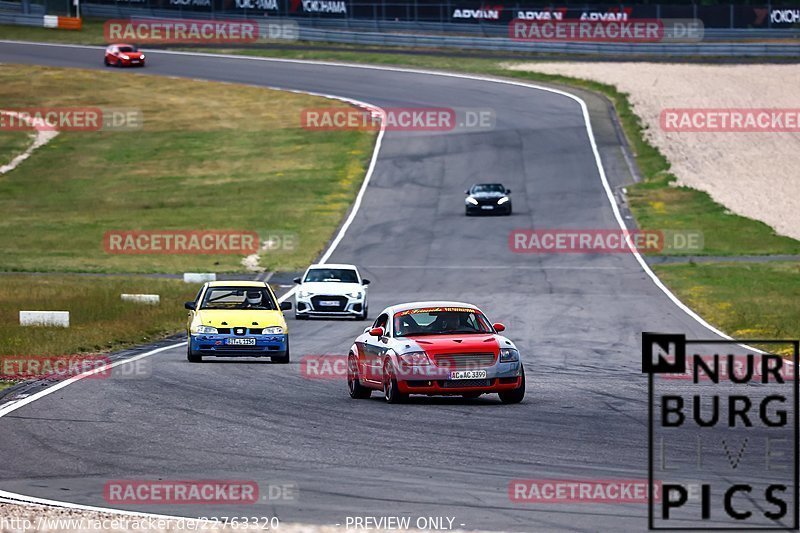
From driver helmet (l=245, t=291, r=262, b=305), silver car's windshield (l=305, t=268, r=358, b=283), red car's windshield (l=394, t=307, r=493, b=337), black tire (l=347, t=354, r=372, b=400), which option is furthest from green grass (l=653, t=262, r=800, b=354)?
black tire (l=347, t=354, r=372, b=400)

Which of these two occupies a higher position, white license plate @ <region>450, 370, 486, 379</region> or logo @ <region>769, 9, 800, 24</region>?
logo @ <region>769, 9, 800, 24</region>

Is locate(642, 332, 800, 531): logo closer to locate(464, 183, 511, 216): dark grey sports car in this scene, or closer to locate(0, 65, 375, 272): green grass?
locate(0, 65, 375, 272): green grass

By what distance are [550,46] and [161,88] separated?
23.7m

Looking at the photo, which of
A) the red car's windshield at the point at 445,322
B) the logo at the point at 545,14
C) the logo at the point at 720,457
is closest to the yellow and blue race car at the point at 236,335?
the red car's windshield at the point at 445,322

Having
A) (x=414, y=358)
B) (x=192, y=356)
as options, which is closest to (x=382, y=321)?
(x=414, y=358)

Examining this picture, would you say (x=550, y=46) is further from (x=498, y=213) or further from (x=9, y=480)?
(x=9, y=480)

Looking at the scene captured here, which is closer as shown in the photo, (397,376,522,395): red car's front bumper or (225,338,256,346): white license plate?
(397,376,522,395): red car's front bumper

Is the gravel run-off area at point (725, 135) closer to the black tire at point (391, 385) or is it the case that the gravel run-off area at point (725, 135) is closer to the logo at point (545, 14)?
the logo at point (545, 14)

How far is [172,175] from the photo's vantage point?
207 ft

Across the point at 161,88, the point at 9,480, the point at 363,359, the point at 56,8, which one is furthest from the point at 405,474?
the point at 56,8

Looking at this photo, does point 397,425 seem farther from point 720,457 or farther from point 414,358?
point 720,457

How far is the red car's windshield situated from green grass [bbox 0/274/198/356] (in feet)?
26.5

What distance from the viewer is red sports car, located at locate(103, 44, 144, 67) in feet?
274

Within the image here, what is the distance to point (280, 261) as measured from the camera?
153ft
